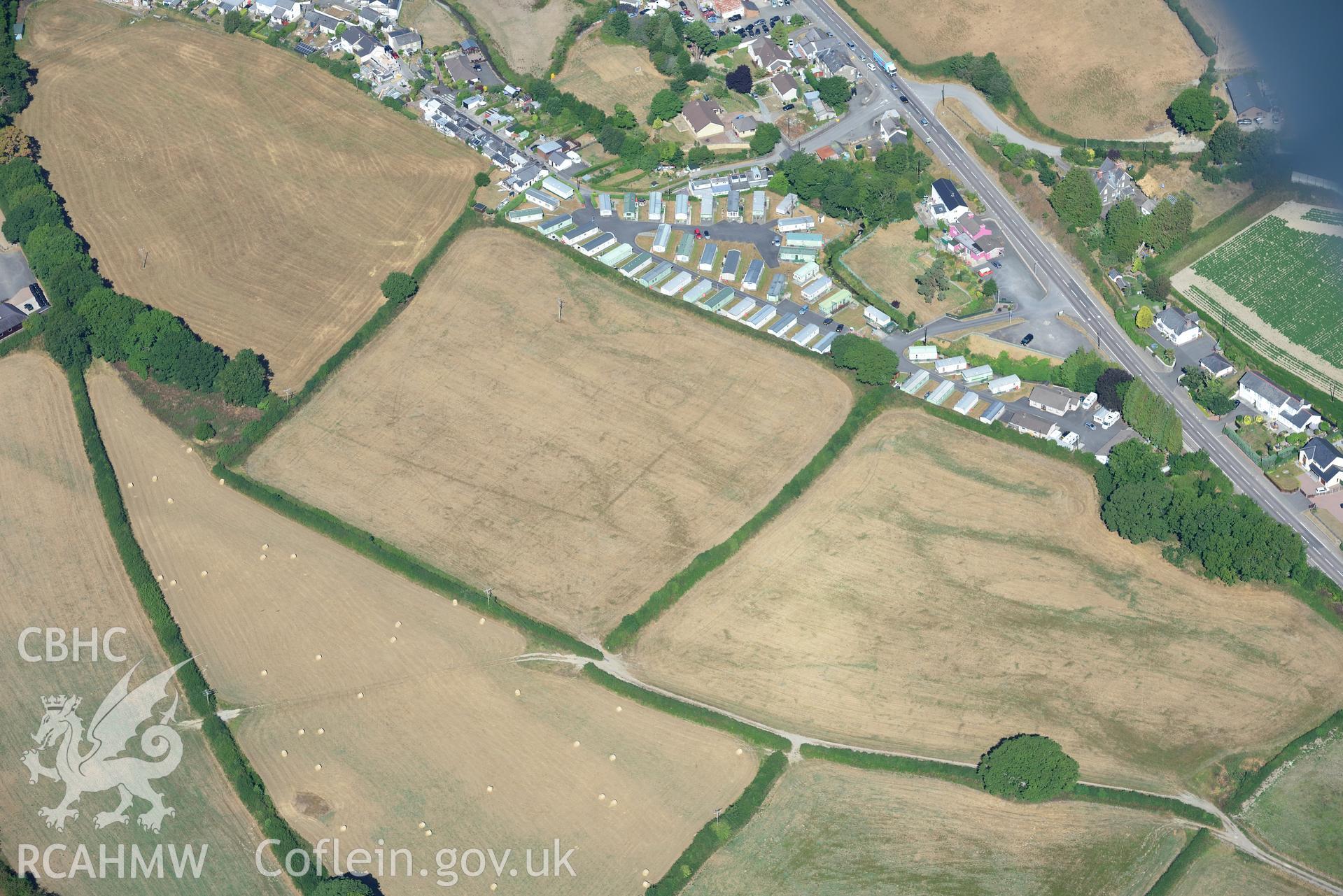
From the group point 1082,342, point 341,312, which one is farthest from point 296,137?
point 1082,342

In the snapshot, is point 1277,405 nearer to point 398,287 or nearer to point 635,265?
point 635,265

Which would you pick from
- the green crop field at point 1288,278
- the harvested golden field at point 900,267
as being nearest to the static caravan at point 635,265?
the harvested golden field at point 900,267

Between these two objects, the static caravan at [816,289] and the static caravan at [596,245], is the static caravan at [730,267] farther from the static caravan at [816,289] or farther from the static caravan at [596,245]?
the static caravan at [596,245]

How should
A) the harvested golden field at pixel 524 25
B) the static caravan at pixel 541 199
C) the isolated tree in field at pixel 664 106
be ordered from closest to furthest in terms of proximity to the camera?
the static caravan at pixel 541 199, the isolated tree in field at pixel 664 106, the harvested golden field at pixel 524 25

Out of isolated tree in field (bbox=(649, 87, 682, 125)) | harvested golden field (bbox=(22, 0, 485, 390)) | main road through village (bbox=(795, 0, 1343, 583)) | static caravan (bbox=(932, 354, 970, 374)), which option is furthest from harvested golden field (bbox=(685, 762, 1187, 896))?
isolated tree in field (bbox=(649, 87, 682, 125))

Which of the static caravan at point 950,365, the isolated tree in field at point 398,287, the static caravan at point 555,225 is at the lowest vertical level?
Result: the isolated tree in field at point 398,287

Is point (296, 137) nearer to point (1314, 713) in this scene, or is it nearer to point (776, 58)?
point (776, 58)

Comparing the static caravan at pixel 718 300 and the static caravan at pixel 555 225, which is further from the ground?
the static caravan at pixel 555 225

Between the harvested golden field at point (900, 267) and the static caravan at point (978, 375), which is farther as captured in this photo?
the harvested golden field at point (900, 267)
